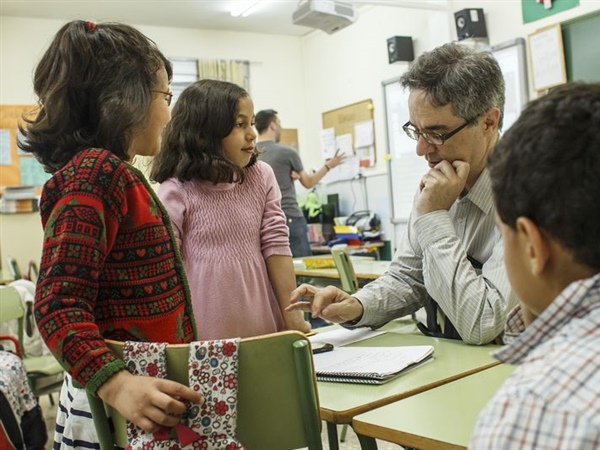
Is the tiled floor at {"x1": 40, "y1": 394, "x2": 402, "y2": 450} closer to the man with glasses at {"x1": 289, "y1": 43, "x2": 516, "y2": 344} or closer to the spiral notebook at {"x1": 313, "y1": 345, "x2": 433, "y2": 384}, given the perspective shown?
the man with glasses at {"x1": 289, "y1": 43, "x2": 516, "y2": 344}

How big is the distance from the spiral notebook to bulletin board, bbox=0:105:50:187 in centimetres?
527

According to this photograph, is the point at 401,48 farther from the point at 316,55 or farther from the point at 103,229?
the point at 103,229

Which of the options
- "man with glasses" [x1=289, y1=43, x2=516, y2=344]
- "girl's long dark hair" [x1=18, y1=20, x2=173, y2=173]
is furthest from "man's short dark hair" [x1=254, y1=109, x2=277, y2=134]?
"girl's long dark hair" [x1=18, y1=20, x2=173, y2=173]

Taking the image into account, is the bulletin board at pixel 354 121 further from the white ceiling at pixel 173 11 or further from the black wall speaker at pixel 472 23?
the black wall speaker at pixel 472 23

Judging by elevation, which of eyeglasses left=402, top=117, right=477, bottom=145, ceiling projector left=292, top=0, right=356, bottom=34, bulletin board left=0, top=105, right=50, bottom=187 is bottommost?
eyeglasses left=402, top=117, right=477, bottom=145

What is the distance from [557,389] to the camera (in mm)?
605

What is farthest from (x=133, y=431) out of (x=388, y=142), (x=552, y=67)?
(x=388, y=142)

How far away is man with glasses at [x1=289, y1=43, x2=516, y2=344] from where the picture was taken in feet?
5.13

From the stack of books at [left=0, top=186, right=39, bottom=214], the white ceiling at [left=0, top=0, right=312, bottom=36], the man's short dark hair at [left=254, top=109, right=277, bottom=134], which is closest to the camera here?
the man's short dark hair at [left=254, top=109, right=277, bottom=134]

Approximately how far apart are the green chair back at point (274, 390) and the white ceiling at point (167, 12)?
5.51 m

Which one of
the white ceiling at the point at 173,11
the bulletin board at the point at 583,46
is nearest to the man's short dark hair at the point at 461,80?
the bulletin board at the point at 583,46

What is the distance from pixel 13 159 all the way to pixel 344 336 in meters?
5.39

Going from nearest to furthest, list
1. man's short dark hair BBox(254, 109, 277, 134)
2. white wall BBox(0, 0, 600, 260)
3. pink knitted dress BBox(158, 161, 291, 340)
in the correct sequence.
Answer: pink knitted dress BBox(158, 161, 291, 340) < man's short dark hair BBox(254, 109, 277, 134) < white wall BBox(0, 0, 600, 260)

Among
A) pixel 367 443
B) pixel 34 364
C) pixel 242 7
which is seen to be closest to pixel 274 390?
pixel 367 443
